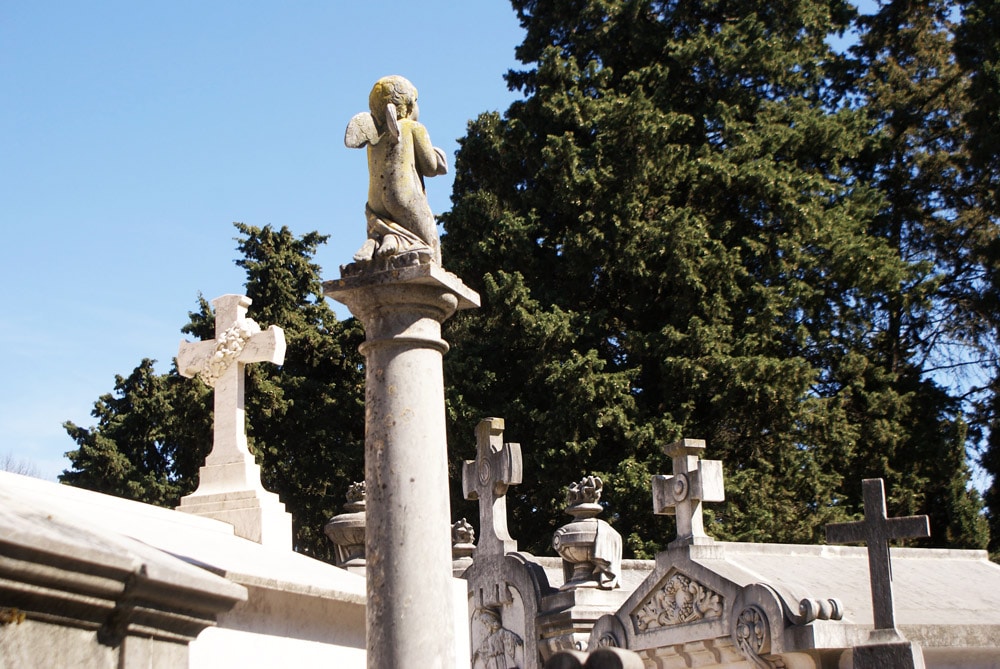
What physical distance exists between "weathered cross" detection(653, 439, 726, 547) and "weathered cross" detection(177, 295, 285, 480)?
4106 mm

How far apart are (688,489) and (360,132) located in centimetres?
627

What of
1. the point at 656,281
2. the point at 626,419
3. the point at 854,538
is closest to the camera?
the point at 854,538

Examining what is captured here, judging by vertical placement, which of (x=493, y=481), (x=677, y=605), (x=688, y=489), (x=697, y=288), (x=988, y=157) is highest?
(x=988, y=157)

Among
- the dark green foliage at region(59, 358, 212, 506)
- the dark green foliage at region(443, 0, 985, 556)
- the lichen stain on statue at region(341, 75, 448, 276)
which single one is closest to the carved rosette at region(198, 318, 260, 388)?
the lichen stain on statue at region(341, 75, 448, 276)

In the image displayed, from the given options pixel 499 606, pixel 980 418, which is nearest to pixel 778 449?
pixel 980 418

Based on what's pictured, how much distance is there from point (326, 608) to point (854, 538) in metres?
5.09

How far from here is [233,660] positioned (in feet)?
21.8

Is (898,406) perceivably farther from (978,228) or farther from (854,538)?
(854,538)

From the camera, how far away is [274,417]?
2288cm

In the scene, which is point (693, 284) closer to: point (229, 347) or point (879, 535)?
point (879, 535)

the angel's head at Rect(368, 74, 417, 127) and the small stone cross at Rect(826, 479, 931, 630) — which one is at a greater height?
the angel's head at Rect(368, 74, 417, 127)

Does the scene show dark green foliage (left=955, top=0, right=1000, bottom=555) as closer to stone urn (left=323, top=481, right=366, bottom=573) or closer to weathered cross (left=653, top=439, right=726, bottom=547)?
weathered cross (left=653, top=439, right=726, bottom=547)

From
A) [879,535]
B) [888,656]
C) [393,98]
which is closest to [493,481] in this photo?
[879,535]

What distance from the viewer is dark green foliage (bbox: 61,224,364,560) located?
22.2 metres
